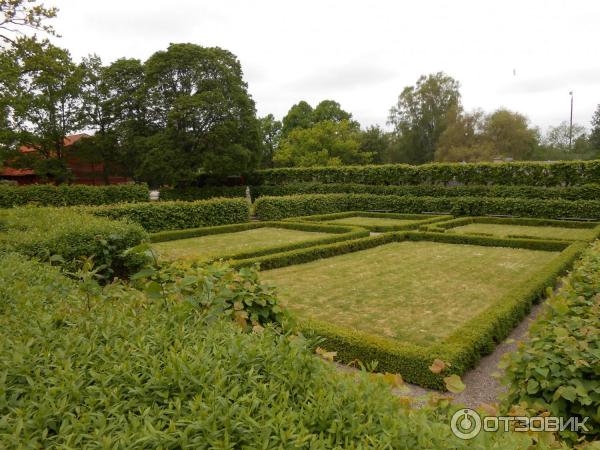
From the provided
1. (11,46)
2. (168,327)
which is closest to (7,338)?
(168,327)

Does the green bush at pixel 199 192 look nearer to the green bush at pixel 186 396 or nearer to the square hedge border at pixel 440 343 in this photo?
the square hedge border at pixel 440 343

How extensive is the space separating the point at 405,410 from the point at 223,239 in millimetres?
13700

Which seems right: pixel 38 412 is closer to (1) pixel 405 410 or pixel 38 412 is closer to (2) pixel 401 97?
(1) pixel 405 410

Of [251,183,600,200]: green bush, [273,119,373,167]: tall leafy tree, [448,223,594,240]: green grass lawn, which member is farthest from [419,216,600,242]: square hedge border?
[273,119,373,167]: tall leafy tree

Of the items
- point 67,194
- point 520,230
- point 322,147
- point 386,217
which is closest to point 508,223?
point 520,230

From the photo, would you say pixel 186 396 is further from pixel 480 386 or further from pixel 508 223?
pixel 508 223

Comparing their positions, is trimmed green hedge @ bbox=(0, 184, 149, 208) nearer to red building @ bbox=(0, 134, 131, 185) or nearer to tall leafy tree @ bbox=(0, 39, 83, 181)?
tall leafy tree @ bbox=(0, 39, 83, 181)

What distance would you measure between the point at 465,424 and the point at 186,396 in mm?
1034

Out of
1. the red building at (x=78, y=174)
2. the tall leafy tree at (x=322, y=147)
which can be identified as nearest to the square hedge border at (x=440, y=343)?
the red building at (x=78, y=174)

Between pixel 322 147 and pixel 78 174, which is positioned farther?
pixel 322 147

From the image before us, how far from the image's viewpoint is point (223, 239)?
14992mm

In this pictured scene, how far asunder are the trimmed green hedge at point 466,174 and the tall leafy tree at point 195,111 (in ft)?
16.9

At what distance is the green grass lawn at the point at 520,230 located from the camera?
14908 mm

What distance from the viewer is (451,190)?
75.3 ft
